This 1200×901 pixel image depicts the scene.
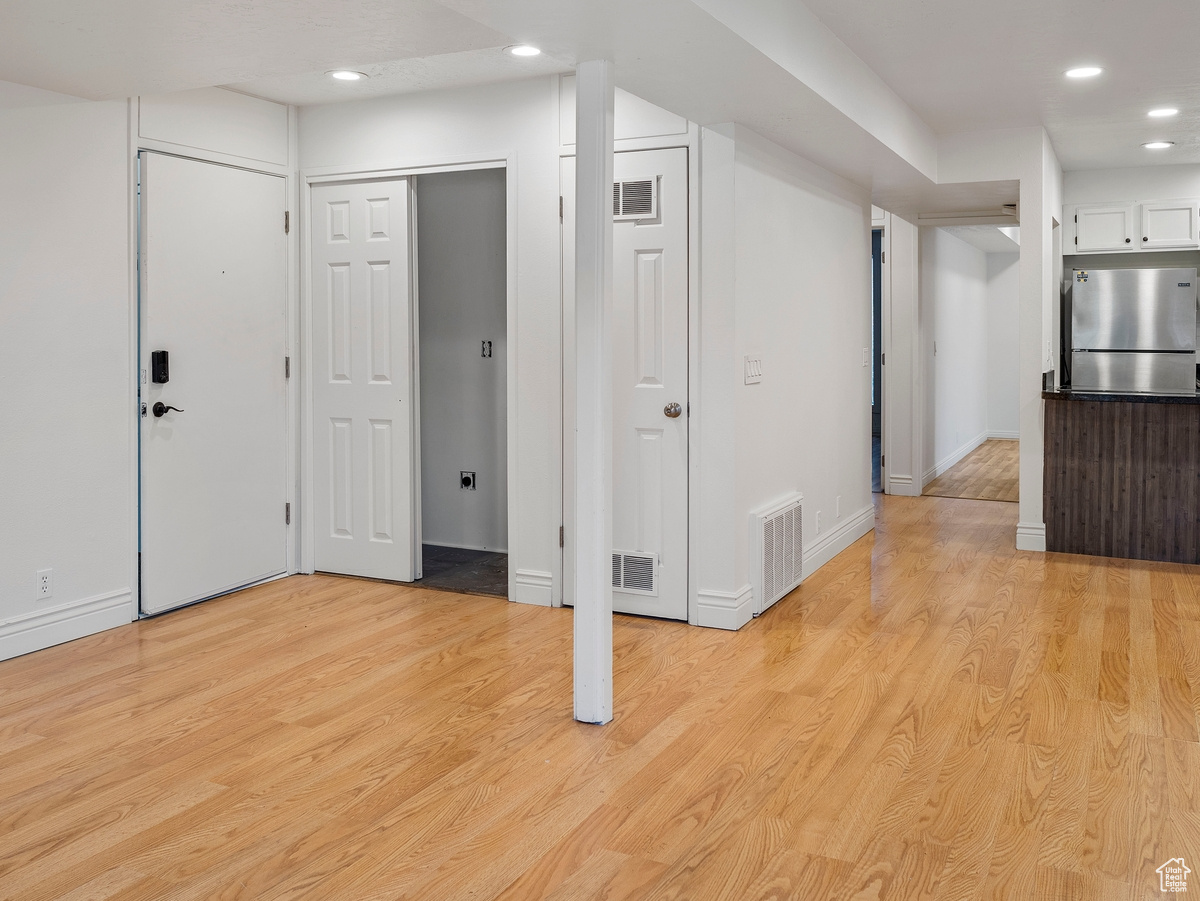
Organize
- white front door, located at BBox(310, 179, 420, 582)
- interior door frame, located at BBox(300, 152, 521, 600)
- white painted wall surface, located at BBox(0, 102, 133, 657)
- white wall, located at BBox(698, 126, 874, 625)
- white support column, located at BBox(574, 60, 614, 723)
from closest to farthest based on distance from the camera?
white support column, located at BBox(574, 60, 614, 723) < white painted wall surface, located at BBox(0, 102, 133, 657) < white wall, located at BBox(698, 126, 874, 625) < interior door frame, located at BBox(300, 152, 521, 600) < white front door, located at BBox(310, 179, 420, 582)

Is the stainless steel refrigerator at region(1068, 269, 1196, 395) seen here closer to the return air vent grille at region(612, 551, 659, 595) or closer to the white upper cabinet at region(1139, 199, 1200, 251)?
the white upper cabinet at region(1139, 199, 1200, 251)

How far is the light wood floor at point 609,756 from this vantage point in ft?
7.29

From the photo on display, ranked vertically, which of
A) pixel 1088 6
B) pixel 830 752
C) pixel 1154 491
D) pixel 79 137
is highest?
pixel 1088 6

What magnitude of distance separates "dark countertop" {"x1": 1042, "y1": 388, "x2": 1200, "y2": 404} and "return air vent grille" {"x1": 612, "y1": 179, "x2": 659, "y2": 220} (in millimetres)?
2760

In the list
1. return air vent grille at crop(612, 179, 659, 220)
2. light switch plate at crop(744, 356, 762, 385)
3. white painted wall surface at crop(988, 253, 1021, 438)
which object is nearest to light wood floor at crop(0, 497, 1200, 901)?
light switch plate at crop(744, 356, 762, 385)

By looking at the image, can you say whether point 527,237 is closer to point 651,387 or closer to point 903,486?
point 651,387

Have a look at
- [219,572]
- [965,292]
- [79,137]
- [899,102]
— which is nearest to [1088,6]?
[899,102]

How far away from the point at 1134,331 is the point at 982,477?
8.25ft

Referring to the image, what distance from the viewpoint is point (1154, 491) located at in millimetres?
5508

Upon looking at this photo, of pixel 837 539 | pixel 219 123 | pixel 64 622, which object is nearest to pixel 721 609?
pixel 837 539

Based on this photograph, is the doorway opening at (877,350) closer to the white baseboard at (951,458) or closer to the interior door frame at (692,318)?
the white baseboard at (951,458)

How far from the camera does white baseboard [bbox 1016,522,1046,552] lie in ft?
18.8

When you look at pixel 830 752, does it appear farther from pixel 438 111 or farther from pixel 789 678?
pixel 438 111

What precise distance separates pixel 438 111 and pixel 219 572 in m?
2.45
